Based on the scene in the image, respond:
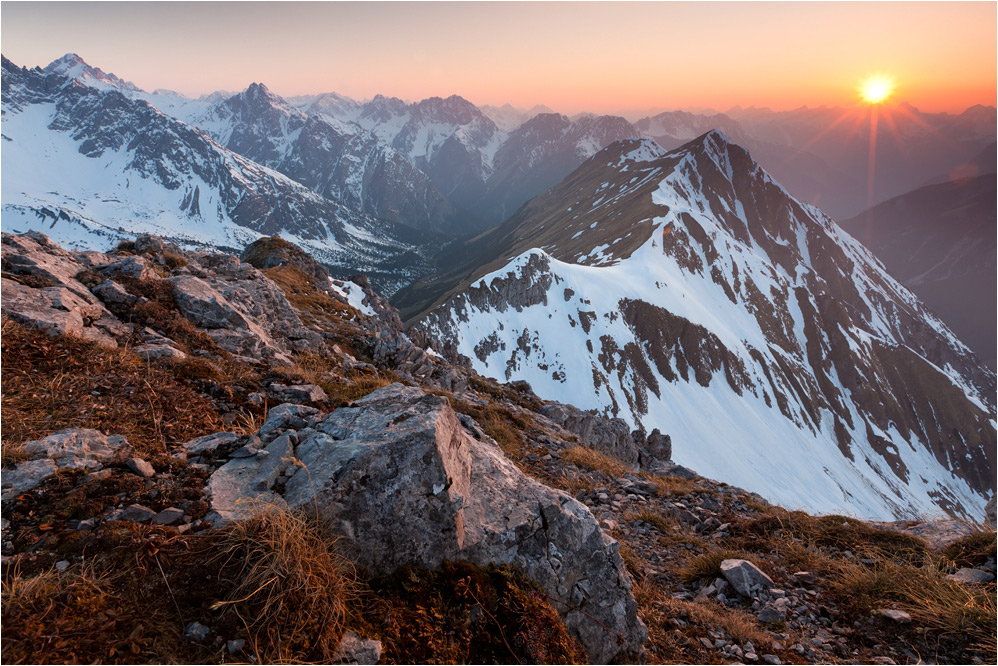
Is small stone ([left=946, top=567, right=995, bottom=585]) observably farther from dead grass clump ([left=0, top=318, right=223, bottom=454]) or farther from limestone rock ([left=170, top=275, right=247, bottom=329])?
limestone rock ([left=170, top=275, right=247, bottom=329])

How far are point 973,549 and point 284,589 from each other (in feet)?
39.3

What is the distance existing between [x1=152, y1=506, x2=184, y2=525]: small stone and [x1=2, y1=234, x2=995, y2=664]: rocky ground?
3cm

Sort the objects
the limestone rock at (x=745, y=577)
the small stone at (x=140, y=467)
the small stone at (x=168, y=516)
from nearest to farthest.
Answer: the small stone at (x=168, y=516), the small stone at (x=140, y=467), the limestone rock at (x=745, y=577)

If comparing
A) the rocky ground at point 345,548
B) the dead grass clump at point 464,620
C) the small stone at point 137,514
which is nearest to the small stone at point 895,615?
the rocky ground at point 345,548

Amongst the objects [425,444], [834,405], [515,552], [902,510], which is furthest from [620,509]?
[834,405]

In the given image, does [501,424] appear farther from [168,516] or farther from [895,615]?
[168,516]

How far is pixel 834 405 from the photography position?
6117 inches

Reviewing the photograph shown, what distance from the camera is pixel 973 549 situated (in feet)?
27.8

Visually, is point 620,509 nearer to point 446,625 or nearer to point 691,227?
point 446,625

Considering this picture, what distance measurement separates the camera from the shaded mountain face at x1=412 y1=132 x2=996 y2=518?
116m

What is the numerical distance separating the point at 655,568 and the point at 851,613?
10.1 feet

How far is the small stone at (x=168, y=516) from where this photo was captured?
14.8ft

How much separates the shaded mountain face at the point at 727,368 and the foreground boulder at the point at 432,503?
10362 centimetres

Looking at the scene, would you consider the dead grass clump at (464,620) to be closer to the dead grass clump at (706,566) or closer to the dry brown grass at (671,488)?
the dead grass clump at (706,566)
